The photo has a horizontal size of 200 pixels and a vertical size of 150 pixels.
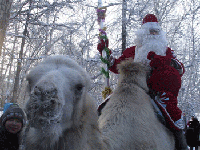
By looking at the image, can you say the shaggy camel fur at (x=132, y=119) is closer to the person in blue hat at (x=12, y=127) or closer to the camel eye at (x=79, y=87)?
the camel eye at (x=79, y=87)

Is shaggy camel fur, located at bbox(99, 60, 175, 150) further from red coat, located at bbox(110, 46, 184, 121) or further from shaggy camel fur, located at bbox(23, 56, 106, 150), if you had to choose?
shaggy camel fur, located at bbox(23, 56, 106, 150)

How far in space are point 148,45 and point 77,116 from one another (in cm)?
256

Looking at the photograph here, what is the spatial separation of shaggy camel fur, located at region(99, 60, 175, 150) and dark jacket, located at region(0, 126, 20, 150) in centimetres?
101

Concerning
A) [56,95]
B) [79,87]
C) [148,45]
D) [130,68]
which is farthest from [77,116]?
[148,45]

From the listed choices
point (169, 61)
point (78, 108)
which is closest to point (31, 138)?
point (78, 108)

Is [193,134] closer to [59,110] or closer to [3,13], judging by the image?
[3,13]

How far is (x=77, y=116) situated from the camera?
1.64 meters

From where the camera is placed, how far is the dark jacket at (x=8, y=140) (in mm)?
2320

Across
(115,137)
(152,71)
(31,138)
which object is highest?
(152,71)

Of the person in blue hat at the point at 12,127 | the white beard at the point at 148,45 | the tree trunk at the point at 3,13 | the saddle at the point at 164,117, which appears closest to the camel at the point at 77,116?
the saddle at the point at 164,117

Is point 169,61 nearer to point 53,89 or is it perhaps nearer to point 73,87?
point 73,87

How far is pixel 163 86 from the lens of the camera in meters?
3.13

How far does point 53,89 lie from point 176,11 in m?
11.5

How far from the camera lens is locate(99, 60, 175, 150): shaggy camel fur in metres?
2.19
